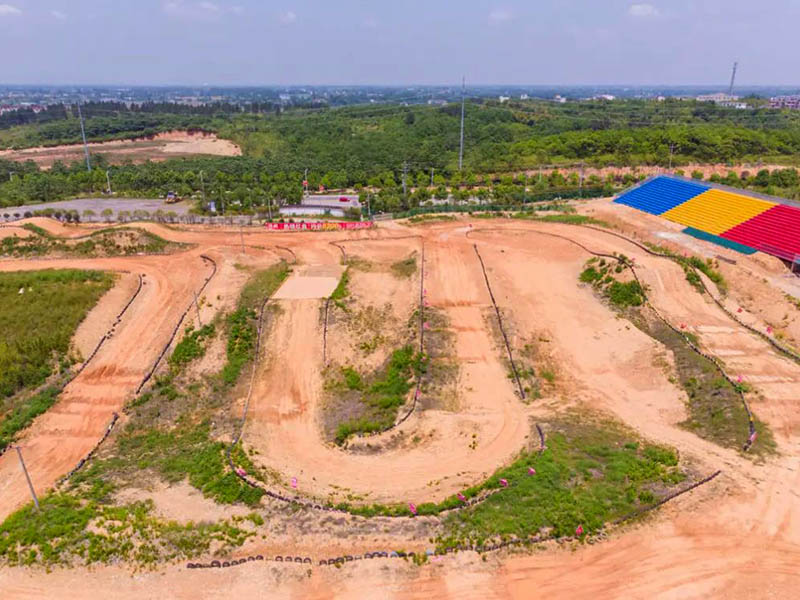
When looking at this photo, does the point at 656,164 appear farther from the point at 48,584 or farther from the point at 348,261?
the point at 48,584

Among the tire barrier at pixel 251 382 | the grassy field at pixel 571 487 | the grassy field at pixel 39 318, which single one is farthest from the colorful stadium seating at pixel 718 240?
the grassy field at pixel 39 318

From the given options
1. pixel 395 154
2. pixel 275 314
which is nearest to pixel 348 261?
pixel 275 314

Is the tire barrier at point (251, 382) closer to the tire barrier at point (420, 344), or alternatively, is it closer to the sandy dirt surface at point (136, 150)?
the tire barrier at point (420, 344)

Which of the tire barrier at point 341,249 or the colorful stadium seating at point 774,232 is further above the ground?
the colorful stadium seating at point 774,232

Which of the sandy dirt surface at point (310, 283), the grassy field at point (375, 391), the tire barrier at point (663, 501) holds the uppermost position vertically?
the sandy dirt surface at point (310, 283)

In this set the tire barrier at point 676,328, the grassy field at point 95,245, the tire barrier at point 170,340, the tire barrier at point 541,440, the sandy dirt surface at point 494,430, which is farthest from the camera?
the grassy field at point 95,245

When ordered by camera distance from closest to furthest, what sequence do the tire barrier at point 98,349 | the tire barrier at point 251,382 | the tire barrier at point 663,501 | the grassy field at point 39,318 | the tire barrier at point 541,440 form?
the tire barrier at point 663,501 → the tire barrier at point 541,440 → the tire barrier at point 251,382 → the tire barrier at point 98,349 → the grassy field at point 39,318

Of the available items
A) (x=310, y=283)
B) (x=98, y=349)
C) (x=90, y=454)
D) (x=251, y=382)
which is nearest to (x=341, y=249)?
(x=310, y=283)
